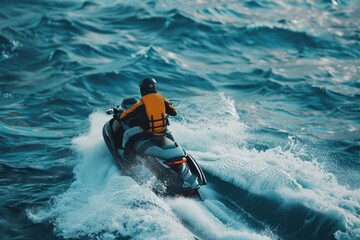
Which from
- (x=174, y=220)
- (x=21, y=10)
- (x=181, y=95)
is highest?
(x=21, y=10)

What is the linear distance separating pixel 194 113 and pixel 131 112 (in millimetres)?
4811

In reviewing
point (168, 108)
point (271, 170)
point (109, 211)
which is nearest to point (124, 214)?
point (109, 211)

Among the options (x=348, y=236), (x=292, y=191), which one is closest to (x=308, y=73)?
(x=292, y=191)

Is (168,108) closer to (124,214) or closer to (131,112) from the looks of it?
(131,112)

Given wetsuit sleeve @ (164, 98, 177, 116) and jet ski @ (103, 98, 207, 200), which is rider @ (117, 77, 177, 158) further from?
jet ski @ (103, 98, 207, 200)

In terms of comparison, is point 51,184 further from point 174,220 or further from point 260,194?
point 260,194

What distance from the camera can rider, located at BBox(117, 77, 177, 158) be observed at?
11781 millimetres

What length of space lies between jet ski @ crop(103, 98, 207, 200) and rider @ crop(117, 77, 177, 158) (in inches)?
6.7

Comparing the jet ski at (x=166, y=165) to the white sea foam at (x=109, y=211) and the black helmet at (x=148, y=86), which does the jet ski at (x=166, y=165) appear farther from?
the black helmet at (x=148, y=86)

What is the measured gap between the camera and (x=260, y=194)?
1143cm

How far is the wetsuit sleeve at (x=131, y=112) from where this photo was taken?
38.9 ft

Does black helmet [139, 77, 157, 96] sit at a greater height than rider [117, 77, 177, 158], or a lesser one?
greater

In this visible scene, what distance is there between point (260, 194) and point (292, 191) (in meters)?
0.68

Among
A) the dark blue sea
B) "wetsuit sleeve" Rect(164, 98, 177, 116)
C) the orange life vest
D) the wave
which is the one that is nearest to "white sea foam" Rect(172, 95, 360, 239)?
the dark blue sea
